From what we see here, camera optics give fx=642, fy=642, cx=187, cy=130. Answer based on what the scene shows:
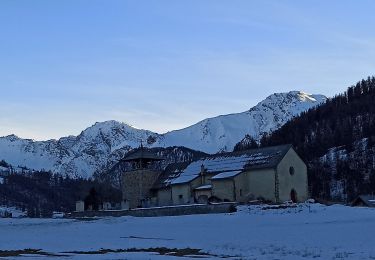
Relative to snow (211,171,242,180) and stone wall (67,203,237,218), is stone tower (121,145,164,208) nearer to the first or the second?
stone wall (67,203,237,218)

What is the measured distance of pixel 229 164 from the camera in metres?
79.8

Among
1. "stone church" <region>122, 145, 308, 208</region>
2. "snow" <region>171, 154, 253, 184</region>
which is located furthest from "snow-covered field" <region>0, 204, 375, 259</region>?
"snow" <region>171, 154, 253, 184</region>

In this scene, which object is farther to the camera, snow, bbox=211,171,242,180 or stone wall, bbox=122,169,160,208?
stone wall, bbox=122,169,160,208

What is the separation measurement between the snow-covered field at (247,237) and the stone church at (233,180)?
1705cm

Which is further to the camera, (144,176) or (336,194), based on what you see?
(336,194)

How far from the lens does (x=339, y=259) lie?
1000 inches

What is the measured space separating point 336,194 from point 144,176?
75.9 metres

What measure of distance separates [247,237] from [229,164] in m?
42.3

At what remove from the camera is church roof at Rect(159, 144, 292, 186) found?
247 feet

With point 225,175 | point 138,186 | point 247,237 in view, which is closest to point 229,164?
point 225,175

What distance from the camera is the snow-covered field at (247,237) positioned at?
96.2ft

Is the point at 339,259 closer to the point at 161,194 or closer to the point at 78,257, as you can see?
the point at 78,257

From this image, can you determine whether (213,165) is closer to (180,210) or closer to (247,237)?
(180,210)

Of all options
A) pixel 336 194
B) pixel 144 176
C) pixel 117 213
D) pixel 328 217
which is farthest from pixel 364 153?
pixel 328 217
